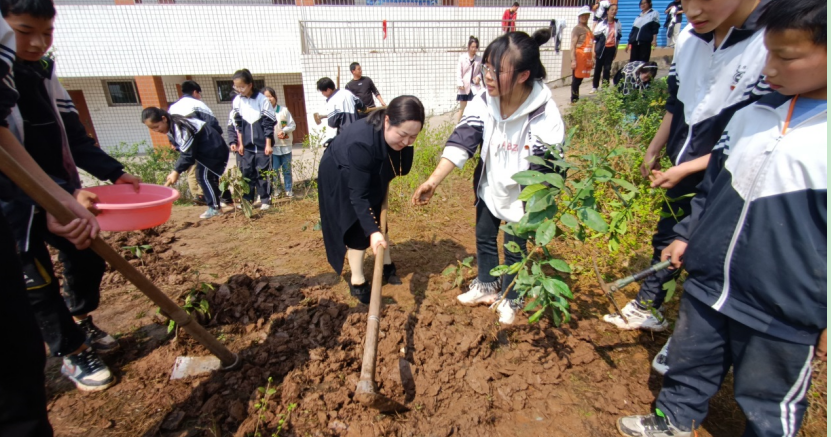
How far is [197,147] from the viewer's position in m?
4.54

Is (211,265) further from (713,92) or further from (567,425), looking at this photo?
(713,92)

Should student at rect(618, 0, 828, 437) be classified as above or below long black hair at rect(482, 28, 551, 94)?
below

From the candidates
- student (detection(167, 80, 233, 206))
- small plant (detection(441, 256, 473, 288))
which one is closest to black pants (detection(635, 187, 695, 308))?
small plant (detection(441, 256, 473, 288))

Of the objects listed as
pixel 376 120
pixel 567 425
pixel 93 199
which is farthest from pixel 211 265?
pixel 567 425

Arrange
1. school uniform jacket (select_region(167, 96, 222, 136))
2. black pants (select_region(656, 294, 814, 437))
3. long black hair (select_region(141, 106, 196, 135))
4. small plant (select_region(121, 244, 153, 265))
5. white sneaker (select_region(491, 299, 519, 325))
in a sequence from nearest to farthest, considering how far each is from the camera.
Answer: black pants (select_region(656, 294, 814, 437)) < white sneaker (select_region(491, 299, 519, 325)) < small plant (select_region(121, 244, 153, 265)) < long black hair (select_region(141, 106, 196, 135)) < school uniform jacket (select_region(167, 96, 222, 136))

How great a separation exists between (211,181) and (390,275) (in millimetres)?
3025

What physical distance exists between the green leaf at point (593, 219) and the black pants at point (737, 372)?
419mm

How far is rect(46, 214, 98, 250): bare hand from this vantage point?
139 centimetres

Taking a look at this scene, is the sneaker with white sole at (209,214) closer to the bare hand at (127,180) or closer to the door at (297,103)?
the bare hand at (127,180)

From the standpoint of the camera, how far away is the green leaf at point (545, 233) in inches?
63.7

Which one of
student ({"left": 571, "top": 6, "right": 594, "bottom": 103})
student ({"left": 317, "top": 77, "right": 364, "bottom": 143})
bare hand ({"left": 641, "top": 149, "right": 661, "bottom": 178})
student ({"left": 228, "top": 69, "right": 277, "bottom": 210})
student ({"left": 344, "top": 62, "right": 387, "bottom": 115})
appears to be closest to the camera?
bare hand ({"left": 641, "top": 149, "right": 661, "bottom": 178})

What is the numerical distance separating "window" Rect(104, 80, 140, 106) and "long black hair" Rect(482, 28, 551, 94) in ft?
48.1

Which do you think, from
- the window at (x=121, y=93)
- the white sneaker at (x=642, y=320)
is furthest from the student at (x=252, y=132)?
the window at (x=121, y=93)

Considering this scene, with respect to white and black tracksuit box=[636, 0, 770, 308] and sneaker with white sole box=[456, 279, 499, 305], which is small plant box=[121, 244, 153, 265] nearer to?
sneaker with white sole box=[456, 279, 499, 305]
